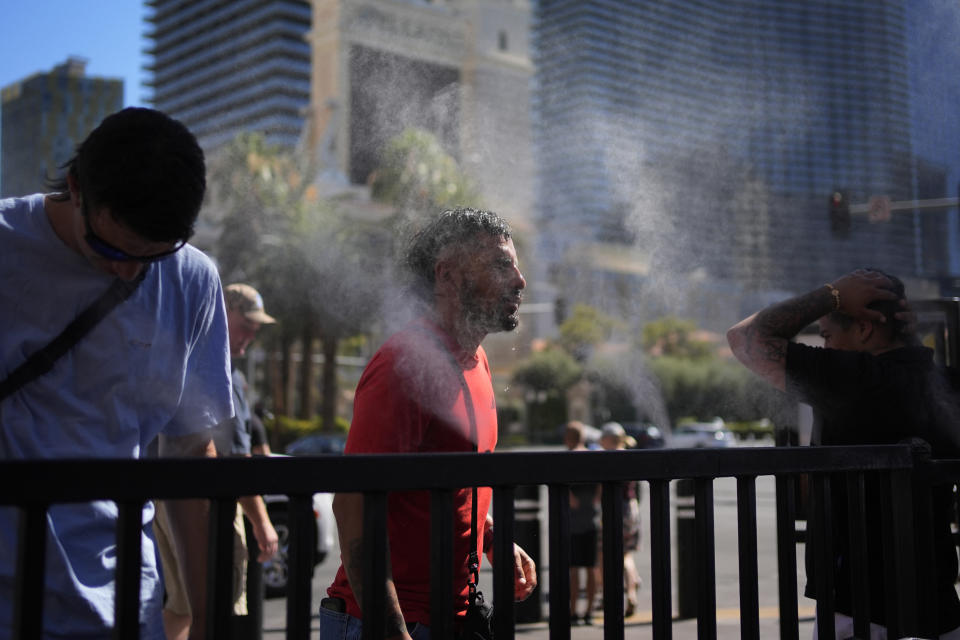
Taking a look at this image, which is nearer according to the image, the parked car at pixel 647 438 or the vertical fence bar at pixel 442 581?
the vertical fence bar at pixel 442 581

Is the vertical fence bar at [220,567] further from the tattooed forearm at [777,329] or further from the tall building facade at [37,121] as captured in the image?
the tall building facade at [37,121]

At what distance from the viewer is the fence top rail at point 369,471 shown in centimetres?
129

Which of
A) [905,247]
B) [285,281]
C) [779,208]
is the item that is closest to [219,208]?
[285,281]

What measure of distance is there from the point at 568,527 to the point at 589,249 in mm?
5960

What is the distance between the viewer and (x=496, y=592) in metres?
1.82

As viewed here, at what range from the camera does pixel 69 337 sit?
1.71 metres

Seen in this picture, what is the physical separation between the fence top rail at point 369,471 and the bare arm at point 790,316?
0.56 meters

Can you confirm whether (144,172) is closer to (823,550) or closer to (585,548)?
(823,550)

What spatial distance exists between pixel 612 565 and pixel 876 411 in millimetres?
1162

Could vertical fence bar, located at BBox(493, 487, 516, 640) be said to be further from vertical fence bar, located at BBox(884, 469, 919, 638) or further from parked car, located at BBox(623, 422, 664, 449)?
parked car, located at BBox(623, 422, 664, 449)

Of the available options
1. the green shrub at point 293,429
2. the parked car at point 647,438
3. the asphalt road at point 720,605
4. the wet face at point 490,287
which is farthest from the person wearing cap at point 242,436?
the green shrub at point 293,429

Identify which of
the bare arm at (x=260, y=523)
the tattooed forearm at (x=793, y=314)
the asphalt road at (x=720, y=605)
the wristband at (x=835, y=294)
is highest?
the wristband at (x=835, y=294)

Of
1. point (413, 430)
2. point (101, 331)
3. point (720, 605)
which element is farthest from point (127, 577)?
point (720, 605)

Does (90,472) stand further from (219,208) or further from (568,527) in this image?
(219,208)
